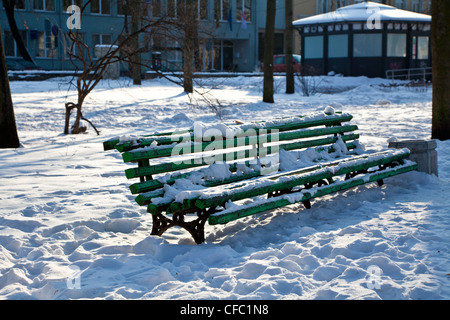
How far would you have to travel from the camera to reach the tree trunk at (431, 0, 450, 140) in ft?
31.2

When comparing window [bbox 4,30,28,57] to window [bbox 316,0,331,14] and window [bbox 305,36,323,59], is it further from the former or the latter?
window [bbox 316,0,331,14]

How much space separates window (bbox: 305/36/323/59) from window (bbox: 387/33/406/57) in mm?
3957

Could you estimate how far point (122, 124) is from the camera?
1345 cm

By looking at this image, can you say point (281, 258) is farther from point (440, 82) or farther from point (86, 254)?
point (440, 82)

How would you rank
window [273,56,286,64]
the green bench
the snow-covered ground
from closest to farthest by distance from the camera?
the snow-covered ground, the green bench, window [273,56,286,64]

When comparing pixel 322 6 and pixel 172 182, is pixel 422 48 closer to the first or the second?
pixel 322 6

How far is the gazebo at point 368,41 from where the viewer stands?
33.9 metres

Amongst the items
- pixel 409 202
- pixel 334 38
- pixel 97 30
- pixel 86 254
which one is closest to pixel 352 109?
pixel 409 202

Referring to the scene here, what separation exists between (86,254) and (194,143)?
1.38 m

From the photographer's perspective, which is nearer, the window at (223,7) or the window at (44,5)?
the window at (44,5)

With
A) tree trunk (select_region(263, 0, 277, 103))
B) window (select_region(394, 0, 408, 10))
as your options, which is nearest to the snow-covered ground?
tree trunk (select_region(263, 0, 277, 103))

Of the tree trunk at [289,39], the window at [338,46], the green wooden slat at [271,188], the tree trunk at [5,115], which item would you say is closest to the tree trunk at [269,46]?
the tree trunk at [289,39]

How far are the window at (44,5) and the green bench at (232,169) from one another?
38.3 m

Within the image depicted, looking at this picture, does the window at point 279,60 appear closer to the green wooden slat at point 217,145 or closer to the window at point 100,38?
the window at point 100,38
